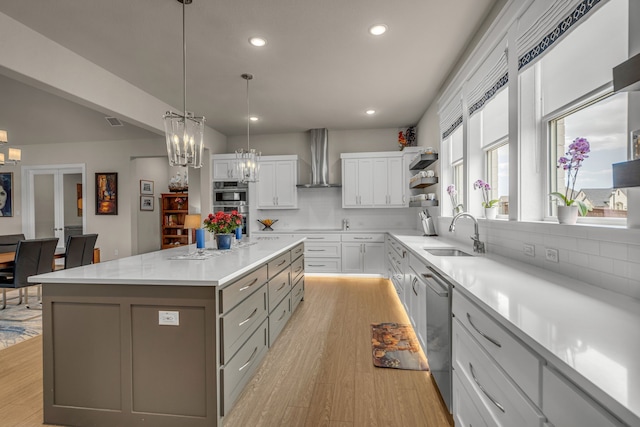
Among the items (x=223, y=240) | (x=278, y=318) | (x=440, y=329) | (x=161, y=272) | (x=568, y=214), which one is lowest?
(x=278, y=318)

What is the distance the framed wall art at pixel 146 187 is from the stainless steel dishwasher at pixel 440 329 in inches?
299

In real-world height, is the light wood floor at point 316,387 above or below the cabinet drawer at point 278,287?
below

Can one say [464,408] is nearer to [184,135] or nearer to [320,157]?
[184,135]

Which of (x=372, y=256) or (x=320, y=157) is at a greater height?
(x=320, y=157)

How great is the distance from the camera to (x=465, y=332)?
153 cm

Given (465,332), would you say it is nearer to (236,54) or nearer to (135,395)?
(135,395)

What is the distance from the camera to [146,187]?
785 cm

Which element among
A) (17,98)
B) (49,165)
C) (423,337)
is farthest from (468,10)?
(49,165)

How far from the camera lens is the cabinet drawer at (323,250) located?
18.9 ft

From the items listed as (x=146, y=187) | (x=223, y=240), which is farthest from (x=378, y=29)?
(x=146, y=187)

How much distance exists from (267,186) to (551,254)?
5.02 meters

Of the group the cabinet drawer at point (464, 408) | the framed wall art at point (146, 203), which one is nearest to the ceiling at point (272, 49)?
the cabinet drawer at point (464, 408)

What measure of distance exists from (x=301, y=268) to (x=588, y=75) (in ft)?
11.2

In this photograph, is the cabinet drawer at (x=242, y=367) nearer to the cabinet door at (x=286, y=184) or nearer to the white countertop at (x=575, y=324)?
the white countertop at (x=575, y=324)
